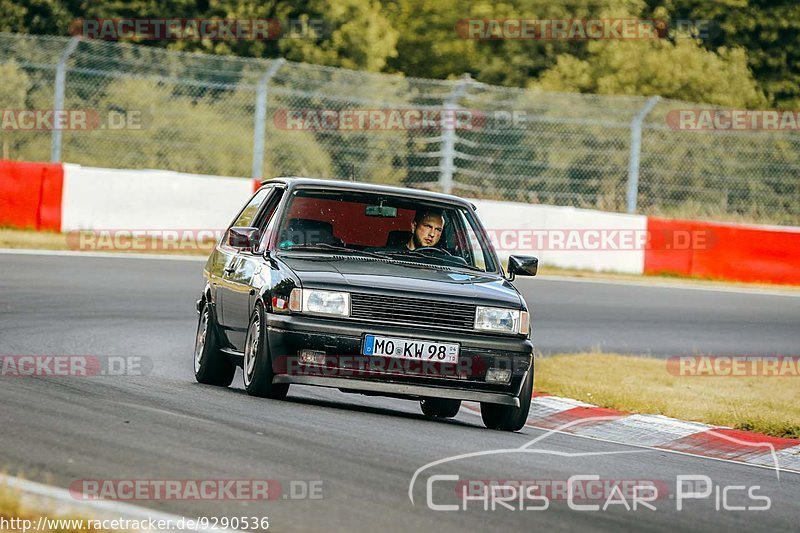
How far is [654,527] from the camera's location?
5641 millimetres

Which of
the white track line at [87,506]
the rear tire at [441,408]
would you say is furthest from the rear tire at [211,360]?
the white track line at [87,506]

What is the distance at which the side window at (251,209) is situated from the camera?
9.99 meters

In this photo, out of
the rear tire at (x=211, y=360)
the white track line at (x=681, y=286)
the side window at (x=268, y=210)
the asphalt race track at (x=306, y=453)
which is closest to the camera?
the asphalt race track at (x=306, y=453)

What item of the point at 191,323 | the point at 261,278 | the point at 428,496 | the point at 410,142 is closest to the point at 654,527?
the point at 428,496

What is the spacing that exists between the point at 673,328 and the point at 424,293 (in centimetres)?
913

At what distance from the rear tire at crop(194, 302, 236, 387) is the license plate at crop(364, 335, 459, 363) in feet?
5.75

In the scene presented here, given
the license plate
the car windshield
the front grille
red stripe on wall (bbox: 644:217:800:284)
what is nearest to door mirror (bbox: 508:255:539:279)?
the car windshield

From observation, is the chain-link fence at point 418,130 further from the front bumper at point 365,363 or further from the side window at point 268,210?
the front bumper at point 365,363

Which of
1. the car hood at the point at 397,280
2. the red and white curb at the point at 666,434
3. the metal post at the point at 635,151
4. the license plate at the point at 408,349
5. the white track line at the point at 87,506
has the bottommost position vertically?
the red and white curb at the point at 666,434

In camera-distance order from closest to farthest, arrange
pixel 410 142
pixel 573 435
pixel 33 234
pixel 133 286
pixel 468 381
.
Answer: pixel 468 381 → pixel 573 435 → pixel 133 286 → pixel 33 234 → pixel 410 142

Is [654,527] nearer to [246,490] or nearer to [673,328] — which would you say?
[246,490]

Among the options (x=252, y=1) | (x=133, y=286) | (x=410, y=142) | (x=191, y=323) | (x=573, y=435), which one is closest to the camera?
(x=573, y=435)

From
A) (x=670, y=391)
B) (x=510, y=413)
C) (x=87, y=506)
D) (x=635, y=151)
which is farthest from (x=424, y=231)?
(x=635, y=151)

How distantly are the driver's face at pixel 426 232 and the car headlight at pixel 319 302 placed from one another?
125 centimetres
